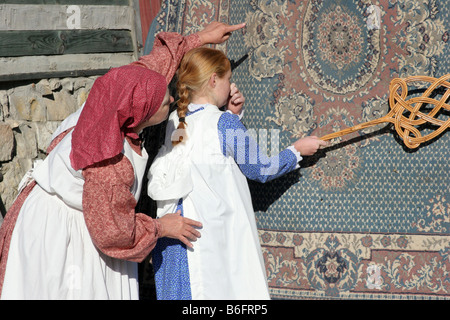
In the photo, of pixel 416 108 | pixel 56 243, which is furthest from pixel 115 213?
pixel 416 108

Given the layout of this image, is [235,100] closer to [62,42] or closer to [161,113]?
[161,113]

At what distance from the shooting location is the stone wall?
303 cm

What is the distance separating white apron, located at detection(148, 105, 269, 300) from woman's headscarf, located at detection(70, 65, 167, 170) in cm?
40

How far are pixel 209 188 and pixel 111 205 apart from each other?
1.67ft

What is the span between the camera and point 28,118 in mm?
3162

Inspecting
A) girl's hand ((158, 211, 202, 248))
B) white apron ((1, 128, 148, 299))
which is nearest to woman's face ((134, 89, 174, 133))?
white apron ((1, 128, 148, 299))

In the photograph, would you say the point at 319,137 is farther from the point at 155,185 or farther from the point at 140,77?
the point at 140,77

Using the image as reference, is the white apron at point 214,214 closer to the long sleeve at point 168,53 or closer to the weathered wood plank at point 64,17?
the long sleeve at point 168,53

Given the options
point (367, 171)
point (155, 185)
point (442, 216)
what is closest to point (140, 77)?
point (155, 185)

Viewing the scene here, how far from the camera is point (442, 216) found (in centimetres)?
304

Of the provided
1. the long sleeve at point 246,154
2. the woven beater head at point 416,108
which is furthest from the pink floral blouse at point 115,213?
the woven beater head at point 416,108

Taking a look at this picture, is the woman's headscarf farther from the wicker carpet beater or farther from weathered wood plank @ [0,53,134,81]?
the wicker carpet beater

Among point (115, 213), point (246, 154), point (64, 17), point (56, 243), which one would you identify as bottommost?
point (56, 243)
